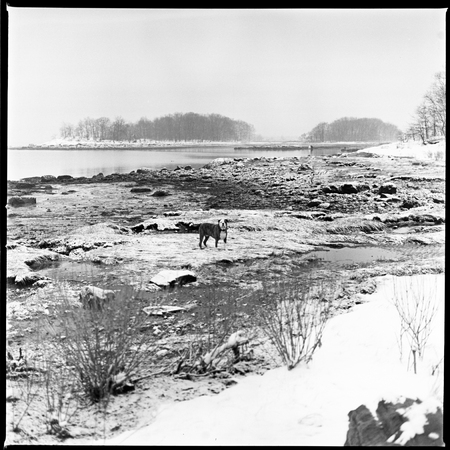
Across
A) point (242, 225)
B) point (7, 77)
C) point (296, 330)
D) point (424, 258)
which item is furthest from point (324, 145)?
point (7, 77)

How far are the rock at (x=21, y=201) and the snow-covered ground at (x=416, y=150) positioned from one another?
281cm

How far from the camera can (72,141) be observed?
392 cm

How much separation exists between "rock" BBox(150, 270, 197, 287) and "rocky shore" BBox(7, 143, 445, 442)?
0.03 meters

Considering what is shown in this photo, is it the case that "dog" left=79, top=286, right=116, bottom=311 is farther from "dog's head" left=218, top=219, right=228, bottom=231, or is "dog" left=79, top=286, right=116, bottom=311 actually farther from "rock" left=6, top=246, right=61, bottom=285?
"dog's head" left=218, top=219, right=228, bottom=231

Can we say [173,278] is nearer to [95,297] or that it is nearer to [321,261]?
[95,297]

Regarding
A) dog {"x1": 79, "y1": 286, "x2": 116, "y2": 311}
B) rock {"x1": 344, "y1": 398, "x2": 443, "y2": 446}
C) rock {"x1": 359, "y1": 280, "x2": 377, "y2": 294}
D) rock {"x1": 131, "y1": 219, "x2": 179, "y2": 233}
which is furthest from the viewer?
rock {"x1": 131, "y1": 219, "x2": 179, "y2": 233}

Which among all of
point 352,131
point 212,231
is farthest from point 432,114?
point 212,231

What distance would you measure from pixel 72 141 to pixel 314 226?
2.04 meters

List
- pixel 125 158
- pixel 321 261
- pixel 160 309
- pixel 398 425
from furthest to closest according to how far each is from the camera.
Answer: pixel 125 158 < pixel 321 261 < pixel 160 309 < pixel 398 425

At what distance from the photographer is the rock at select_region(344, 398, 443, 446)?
326 cm

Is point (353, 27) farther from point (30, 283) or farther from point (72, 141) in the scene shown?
point (30, 283)

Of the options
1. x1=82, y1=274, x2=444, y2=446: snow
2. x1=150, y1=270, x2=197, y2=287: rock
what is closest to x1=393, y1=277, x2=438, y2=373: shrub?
x1=82, y1=274, x2=444, y2=446: snow

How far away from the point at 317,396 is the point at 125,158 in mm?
2409

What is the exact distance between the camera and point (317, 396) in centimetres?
359
